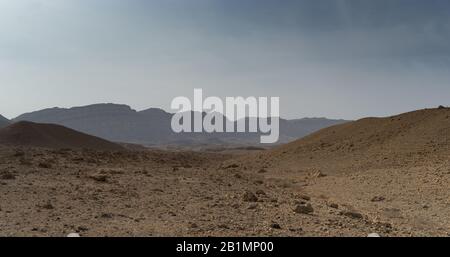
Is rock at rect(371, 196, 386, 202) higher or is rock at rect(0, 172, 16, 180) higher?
rock at rect(0, 172, 16, 180)

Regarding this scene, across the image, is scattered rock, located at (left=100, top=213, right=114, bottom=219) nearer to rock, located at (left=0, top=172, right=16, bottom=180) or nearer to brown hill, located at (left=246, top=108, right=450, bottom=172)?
rock, located at (left=0, top=172, right=16, bottom=180)

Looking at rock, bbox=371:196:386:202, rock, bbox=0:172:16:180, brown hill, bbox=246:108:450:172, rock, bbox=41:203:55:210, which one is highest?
brown hill, bbox=246:108:450:172

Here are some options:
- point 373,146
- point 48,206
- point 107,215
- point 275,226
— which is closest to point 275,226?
point 275,226

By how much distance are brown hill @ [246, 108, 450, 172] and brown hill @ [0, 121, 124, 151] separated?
20.6 m

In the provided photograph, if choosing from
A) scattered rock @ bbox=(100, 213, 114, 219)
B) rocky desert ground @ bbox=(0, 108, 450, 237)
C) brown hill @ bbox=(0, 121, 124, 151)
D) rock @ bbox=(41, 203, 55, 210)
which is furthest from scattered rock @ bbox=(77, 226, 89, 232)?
brown hill @ bbox=(0, 121, 124, 151)

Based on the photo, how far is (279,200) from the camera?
41.0 feet

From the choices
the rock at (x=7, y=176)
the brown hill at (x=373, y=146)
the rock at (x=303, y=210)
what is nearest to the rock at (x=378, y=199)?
the rock at (x=303, y=210)

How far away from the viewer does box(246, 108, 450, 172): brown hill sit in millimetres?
24141

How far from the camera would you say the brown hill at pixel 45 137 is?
44312 mm

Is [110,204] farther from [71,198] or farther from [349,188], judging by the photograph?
[349,188]

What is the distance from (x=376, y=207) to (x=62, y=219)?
26.6 ft

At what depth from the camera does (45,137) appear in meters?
46.7

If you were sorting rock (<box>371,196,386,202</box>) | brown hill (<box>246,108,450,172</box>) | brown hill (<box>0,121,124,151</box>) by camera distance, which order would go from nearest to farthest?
rock (<box>371,196,386,202</box>) → brown hill (<box>246,108,450,172</box>) → brown hill (<box>0,121,124,151</box>)
